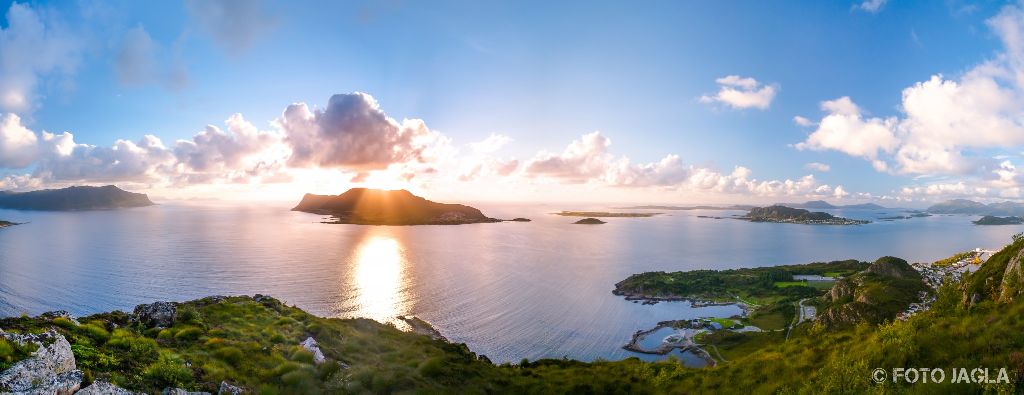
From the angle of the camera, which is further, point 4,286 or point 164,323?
point 4,286

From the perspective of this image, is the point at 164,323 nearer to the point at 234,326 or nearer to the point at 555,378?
the point at 234,326

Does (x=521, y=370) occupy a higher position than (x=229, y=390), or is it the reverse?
(x=229, y=390)

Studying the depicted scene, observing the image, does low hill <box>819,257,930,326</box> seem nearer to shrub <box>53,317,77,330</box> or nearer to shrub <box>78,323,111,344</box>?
shrub <box>78,323,111,344</box>

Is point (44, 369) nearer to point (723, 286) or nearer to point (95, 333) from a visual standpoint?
point (95, 333)

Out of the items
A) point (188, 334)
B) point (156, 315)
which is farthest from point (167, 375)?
point (156, 315)

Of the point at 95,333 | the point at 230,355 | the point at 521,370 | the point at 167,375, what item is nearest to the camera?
the point at 167,375

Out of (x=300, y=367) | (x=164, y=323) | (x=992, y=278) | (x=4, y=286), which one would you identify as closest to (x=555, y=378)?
(x=300, y=367)
